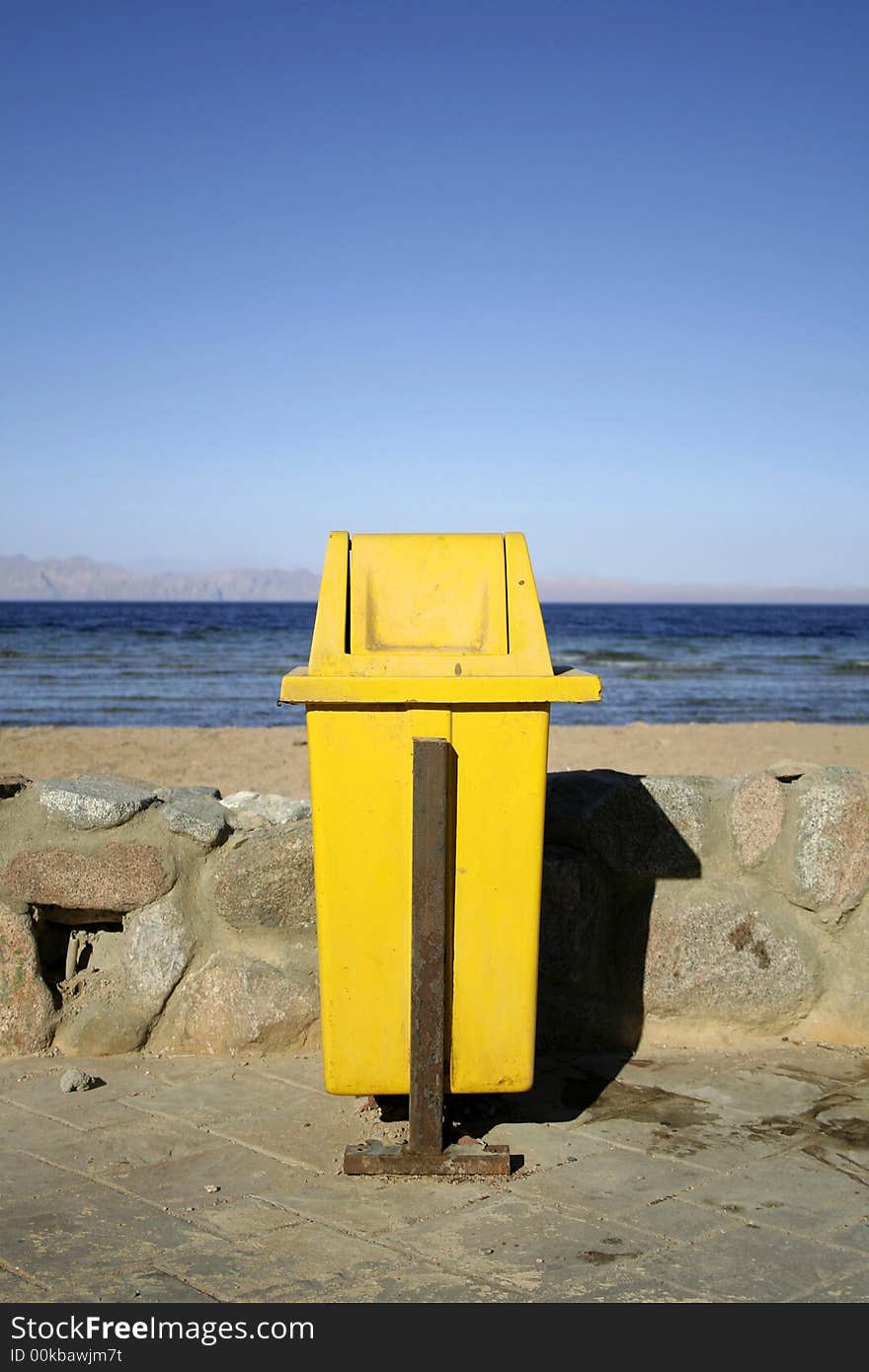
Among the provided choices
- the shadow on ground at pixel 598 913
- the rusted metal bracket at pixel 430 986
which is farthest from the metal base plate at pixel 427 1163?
the shadow on ground at pixel 598 913

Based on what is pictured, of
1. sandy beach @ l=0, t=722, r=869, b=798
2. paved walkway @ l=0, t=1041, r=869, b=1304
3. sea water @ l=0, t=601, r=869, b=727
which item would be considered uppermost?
paved walkway @ l=0, t=1041, r=869, b=1304

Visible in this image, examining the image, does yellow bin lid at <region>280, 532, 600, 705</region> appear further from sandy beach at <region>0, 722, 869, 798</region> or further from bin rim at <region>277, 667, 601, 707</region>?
sandy beach at <region>0, 722, 869, 798</region>

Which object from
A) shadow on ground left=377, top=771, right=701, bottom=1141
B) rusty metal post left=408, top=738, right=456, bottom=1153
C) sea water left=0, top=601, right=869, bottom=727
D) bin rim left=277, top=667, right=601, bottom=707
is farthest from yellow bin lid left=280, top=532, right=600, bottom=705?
sea water left=0, top=601, right=869, bottom=727

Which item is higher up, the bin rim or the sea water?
the bin rim

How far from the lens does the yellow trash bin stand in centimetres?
288

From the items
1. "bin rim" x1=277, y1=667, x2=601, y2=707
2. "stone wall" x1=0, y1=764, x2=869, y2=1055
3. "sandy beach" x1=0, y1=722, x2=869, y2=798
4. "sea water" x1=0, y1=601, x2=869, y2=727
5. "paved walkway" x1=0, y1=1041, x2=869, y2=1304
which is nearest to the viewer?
"paved walkway" x1=0, y1=1041, x2=869, y2=1304

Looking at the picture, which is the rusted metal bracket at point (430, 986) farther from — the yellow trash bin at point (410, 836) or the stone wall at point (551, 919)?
the stone wall at point (551, 919)

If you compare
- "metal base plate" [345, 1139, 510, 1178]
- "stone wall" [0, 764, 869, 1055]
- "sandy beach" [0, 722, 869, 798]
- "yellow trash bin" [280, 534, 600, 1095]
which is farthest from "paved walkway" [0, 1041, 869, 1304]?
"sandy beach" [0, 722, 869, 798]

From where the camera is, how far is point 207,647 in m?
33.8

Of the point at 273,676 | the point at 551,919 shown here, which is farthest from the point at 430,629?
the point at 273,676

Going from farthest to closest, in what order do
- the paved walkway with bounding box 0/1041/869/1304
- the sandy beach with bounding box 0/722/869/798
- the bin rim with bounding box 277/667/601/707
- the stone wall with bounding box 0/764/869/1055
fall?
the sandy beach with bounding box 0/722/869/798 < the stone wall with bounding box 0/764/869/1055 < the bin rim with bounding box 277/667/601/707 < the paved walkway with bounding box 0/1041/869/1304

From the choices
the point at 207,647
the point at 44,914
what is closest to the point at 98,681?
the point at 207,647

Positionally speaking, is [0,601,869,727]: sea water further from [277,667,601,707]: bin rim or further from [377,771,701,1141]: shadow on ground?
[277,667,601,707]: bin rim

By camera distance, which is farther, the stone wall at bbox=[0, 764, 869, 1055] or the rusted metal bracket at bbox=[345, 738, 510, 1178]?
the stone wall at bbox=[0, 764, 869, 1055]
